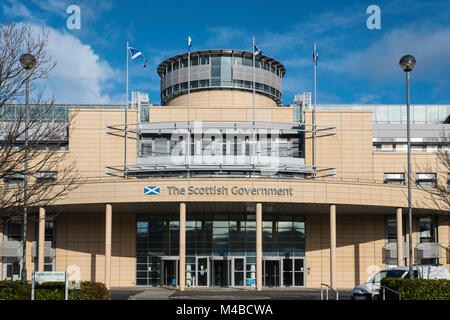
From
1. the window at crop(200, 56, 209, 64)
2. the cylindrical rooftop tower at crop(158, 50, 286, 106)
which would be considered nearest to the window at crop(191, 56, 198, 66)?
the cylindrical rooftop tower at crop(158, 50, 286, 106)

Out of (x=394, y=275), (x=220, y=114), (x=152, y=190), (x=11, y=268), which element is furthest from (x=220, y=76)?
(x=394, y=275)

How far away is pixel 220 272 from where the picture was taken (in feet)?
138

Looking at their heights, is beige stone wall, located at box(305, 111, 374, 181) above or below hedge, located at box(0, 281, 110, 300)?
above

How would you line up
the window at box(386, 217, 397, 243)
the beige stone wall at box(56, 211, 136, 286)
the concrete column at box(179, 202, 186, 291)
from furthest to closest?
the window at box(386, 217, 397, 243) < the beige stone wall at box(56, 211, 136, 286) < the concrete column at box(179, 202, 186, 291)

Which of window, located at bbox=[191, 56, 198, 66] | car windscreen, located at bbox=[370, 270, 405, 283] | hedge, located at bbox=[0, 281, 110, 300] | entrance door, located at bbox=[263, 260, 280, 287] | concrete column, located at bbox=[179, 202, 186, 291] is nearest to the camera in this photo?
hedge, located at bbox=[0, 281, 110, 300]

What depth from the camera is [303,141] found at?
145 ft

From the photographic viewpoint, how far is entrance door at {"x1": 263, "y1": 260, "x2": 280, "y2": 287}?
42.3 m

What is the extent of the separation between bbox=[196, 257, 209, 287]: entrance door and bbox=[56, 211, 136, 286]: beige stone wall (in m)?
5.37

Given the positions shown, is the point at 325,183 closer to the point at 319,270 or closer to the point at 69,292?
the point at 319,270

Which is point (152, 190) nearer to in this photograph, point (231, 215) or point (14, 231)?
point (231, 215)

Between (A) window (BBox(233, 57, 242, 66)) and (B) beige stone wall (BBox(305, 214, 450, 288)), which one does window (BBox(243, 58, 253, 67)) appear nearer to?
(A) window (BBox(233, 57, 242, 66))

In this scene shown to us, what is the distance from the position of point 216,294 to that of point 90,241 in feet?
44.9
